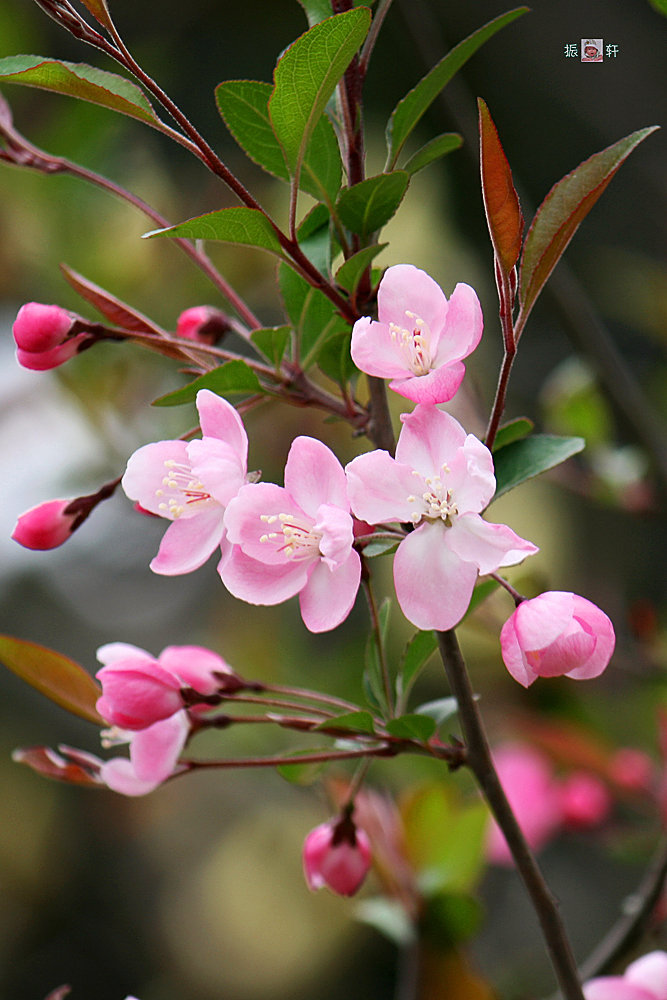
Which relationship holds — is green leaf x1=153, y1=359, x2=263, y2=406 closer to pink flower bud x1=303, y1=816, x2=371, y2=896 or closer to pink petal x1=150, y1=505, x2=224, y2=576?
pink petal x1=150, y1=505, x2=224, y2=576

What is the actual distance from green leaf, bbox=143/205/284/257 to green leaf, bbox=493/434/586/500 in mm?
130

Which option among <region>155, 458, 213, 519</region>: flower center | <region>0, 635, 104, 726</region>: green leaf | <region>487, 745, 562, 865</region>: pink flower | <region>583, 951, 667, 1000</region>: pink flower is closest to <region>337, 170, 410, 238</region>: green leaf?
<region>155, 458, 213, 519</region>: flower center

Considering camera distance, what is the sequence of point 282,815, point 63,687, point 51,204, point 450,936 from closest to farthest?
1. point 63,687
2. point 450,936
3. point 51,204
4. point 282,815

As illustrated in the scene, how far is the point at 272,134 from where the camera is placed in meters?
0.38

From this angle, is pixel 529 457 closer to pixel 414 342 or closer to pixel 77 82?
pixel 414 342

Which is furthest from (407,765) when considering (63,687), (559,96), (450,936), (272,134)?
(559,96)

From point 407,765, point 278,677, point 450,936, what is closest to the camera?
point 450,936

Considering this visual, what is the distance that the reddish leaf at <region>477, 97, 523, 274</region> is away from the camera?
301 mm

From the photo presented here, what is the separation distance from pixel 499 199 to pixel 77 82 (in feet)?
0.52

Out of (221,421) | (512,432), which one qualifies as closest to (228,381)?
(221,421)

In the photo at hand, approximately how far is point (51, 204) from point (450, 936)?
1.02 meters

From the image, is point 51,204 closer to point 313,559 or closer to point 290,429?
point 290,429

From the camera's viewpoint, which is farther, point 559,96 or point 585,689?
point 559,96

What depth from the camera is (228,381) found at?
1.23ft
